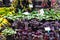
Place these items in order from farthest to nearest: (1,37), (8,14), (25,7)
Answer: (25,7) → (8,14) → (1,37)

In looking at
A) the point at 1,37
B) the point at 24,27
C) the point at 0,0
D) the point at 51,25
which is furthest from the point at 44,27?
the point at 0,0

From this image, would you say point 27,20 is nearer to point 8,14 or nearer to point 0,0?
point 8,14

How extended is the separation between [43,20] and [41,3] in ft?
3.44

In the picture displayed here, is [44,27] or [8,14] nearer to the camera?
[44,27]

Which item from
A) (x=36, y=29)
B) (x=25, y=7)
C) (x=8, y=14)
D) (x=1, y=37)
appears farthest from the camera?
(x=25, y=7)

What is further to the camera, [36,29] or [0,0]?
[0,0]

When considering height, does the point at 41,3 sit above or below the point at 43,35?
above

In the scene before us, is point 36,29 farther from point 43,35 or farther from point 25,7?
point 25,7

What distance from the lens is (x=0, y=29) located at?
16.6ft

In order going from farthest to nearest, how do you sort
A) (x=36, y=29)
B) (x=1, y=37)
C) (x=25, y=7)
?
(x=25, y=7)
(x=36, y=29)
(x=1, y=37)

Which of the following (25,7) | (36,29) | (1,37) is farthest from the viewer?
(25,7)

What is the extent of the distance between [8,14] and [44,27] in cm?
123

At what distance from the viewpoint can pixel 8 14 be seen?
5.69 metres

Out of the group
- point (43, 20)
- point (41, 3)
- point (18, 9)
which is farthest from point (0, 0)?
point (43, 20)
